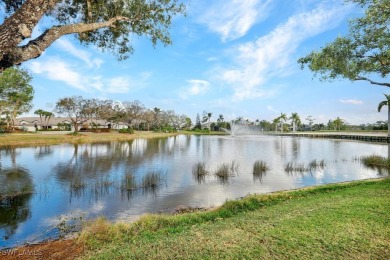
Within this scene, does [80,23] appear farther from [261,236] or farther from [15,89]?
[15,89]

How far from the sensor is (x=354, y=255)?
4.66 meters

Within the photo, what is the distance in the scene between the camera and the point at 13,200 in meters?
12.6

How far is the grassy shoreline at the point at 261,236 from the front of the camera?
491 centimetres

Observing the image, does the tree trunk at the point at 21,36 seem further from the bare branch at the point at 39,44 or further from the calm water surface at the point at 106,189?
the calm water surface at the point at 106,189

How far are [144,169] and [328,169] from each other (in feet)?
48.9

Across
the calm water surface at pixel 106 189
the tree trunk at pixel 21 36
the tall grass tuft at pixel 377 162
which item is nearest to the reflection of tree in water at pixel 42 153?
the calm water surface at pixel 106 189

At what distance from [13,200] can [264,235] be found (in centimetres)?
1211

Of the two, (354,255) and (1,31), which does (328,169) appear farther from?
(1,31)

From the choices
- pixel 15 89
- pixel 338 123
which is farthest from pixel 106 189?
pixel 338 123

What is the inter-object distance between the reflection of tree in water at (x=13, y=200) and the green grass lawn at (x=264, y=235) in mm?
4908

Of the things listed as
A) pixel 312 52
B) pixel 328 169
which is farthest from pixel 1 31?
pixel 328 169

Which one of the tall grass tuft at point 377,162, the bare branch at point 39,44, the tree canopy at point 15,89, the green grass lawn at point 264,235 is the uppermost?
the tree canopy at point 15,89

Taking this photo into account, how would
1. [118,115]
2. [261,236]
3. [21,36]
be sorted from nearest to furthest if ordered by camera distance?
[21,36] < [261,236] < [118,115]

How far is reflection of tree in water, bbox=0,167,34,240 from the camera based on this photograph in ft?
32.5
